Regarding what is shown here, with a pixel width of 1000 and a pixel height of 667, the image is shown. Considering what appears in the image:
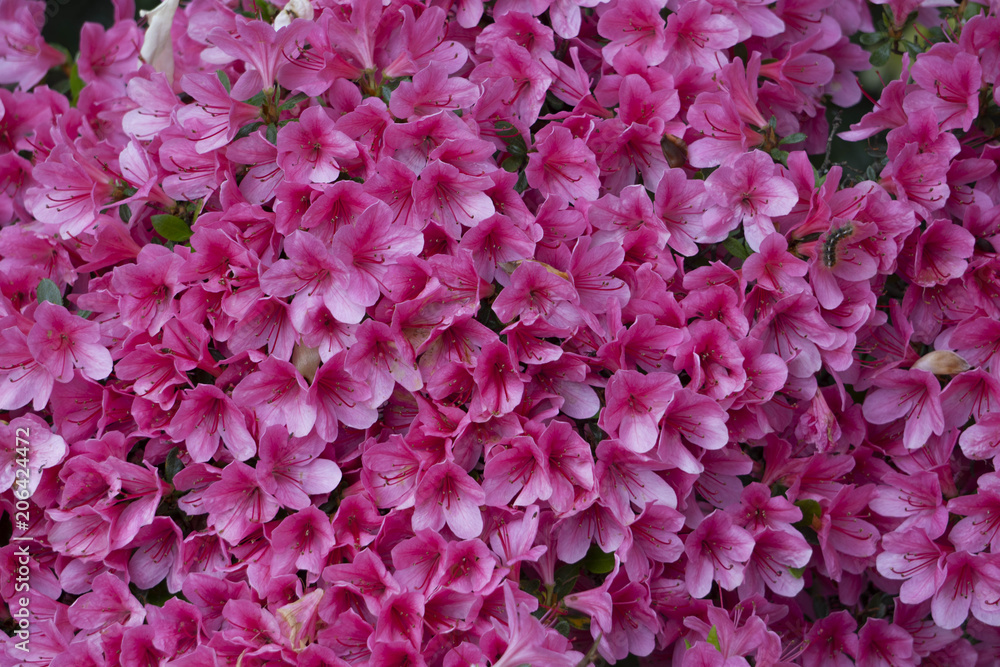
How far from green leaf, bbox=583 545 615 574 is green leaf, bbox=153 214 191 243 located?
827mm

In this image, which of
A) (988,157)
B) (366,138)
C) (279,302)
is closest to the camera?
(279,302)

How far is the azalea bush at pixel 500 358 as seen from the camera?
3.89 ft

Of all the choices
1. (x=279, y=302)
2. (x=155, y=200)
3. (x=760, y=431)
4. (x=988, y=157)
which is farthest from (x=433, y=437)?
(x=988, y=157)

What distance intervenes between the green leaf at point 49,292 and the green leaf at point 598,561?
940 mm

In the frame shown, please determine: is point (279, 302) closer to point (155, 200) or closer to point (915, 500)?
point (155, 200)

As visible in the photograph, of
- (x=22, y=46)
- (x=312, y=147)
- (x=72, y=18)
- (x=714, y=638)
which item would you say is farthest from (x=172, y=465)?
(x=72, y=18)

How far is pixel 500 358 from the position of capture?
1.19m

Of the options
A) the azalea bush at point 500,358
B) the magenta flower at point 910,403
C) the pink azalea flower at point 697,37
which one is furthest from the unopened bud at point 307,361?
the magenta flower at point 910,403

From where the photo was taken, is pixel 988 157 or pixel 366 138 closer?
pixel 366 138

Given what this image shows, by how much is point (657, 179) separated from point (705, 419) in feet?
1.40

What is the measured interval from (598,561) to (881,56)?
1.12 meters

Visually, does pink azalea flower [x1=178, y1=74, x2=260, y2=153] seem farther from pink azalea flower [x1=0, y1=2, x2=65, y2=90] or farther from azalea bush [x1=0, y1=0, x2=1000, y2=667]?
pink azalea flower [x1=0, y1=2, x2=65, y2=90]

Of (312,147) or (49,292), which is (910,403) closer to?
(312,147)

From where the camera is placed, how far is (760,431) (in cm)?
128
